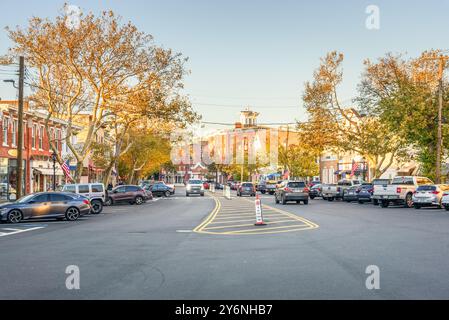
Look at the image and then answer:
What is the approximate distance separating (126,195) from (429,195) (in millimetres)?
22804

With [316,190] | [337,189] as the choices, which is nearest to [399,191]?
[337,189]

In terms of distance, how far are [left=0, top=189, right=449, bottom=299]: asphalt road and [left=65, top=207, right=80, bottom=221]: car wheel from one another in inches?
261

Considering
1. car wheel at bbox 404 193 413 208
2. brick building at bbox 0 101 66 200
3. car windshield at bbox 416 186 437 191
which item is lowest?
car wheel at bbox 404 193 413 208

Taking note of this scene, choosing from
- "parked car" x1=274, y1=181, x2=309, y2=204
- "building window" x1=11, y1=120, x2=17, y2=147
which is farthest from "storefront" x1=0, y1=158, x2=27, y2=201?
"parked car" x1=274, y1=181, x2=309, y2=204

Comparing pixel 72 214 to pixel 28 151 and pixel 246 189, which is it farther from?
pixel 246 189

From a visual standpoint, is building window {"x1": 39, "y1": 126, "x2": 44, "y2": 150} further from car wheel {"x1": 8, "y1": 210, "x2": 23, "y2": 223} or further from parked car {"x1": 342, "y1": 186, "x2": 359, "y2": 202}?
car wheel {"x1": 8, "y1": 210, "x2": 23, "y2": 223}

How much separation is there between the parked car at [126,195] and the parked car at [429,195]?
833 inches

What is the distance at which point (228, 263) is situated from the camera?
11625mm

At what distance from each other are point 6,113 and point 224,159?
110 meters

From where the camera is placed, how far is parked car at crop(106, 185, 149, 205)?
148 feet

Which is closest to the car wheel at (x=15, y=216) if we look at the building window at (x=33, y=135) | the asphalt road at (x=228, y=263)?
the asphalt road at (x=228, y=263)

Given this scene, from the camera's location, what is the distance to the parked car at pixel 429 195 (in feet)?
111

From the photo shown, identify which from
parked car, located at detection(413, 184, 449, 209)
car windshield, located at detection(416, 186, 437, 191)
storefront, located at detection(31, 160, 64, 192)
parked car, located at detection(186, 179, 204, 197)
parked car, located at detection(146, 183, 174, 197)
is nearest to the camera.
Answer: parked car, located at detection(413, 184, 449, 209)
